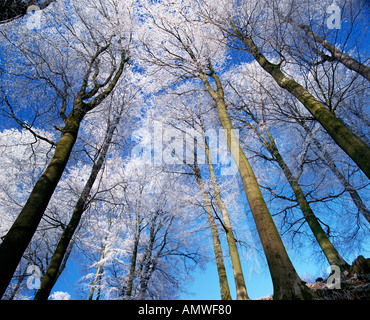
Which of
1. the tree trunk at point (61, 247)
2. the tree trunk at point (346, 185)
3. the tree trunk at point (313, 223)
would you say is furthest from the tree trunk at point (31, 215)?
the tree trunk at point (346, 185)

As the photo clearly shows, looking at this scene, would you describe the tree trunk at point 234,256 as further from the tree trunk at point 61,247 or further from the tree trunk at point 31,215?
the tree trunk at point 31,215

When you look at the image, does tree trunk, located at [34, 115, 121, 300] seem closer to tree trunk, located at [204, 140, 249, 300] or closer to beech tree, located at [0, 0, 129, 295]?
beech tree, located at [0, 0, 129, 295]

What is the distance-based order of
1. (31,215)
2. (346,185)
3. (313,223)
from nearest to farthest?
(31,215)
(346,185)
(313,223)

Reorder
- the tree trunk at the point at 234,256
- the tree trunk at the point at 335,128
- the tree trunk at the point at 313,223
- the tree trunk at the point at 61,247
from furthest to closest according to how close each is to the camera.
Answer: the tree trunk at the point at 234,256, the tree trunk at the point at 313,223, the tree trunk at the point at 61,247, the tree trunk at the point at 335,128

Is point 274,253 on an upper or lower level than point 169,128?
lower

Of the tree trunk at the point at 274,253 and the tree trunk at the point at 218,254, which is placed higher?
the tree trunk at the point at 218,254

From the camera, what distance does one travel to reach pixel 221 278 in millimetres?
6332

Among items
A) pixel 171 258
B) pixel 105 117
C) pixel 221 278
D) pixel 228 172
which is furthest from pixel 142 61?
pixel 171 258

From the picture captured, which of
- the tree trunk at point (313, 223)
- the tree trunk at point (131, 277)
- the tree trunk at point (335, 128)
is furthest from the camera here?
the tree trunk at point (131, 277)

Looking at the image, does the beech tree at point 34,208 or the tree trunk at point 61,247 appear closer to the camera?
the beech tree at point 34,208

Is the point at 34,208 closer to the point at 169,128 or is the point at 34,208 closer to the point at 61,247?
the point at 61,247

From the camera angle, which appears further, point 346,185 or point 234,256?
point 234,256

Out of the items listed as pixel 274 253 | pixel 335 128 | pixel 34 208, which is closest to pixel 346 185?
pixel 335 128
